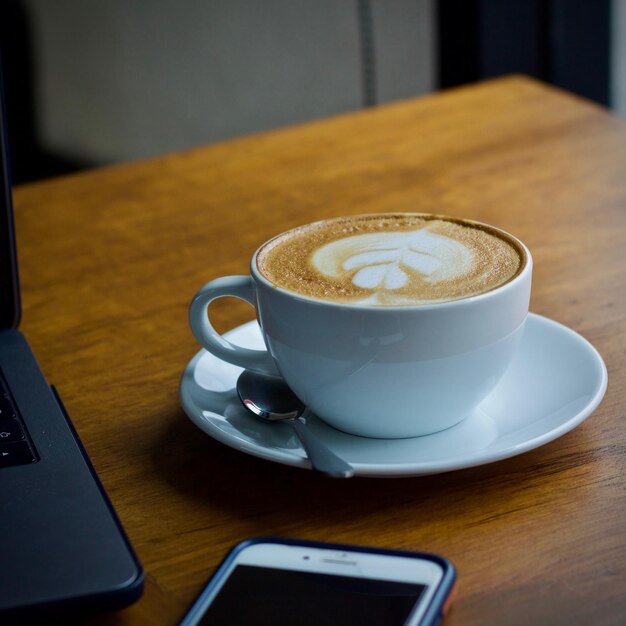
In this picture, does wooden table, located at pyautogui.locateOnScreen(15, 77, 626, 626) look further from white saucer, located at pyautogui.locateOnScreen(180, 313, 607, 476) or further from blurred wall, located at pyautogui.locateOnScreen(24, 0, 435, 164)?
blurred wall, located at pyautogui.locateOnScreen(24, 0, 435, 164)

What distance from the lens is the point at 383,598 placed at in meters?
0.38

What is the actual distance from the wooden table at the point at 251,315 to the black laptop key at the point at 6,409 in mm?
46

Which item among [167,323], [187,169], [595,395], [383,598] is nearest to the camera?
[383,598]

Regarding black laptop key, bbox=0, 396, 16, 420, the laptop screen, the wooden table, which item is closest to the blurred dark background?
the wooden table

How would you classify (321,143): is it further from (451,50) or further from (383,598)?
(451,50)

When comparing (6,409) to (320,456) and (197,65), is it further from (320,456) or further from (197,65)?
(197,65)

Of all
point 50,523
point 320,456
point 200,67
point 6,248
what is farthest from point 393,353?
point 200,67

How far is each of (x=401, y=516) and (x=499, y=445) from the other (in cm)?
6

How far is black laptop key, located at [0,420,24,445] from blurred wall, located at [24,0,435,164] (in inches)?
65.4

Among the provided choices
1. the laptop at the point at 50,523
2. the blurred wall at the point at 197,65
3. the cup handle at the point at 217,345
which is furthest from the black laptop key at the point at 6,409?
the blurred wall at the point at 197,65

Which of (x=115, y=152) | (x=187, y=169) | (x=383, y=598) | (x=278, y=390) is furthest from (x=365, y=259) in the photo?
(x=115, y=152)

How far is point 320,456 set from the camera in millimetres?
453

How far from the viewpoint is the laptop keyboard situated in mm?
471

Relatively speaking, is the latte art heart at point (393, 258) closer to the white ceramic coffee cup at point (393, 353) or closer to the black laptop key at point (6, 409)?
the white ceramic coffee cup at point (393, 353)
